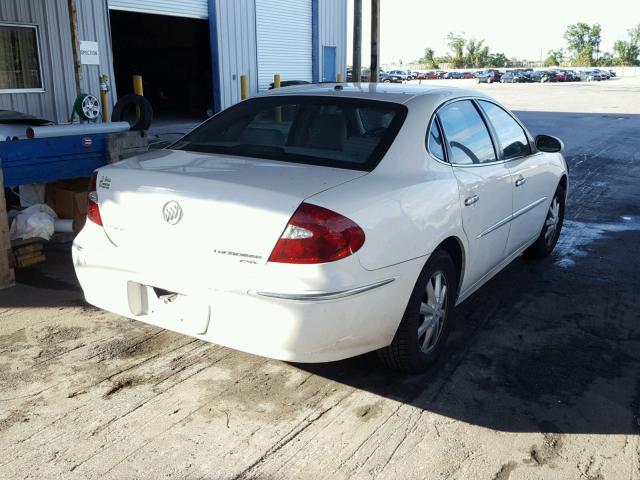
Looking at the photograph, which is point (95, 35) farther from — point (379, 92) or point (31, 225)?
point (379, 92)

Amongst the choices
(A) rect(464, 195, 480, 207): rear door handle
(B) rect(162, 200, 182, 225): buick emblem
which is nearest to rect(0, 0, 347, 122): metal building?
(B) rect(162, 200, 182, 225): buick emblem

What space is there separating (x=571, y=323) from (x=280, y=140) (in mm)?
2390

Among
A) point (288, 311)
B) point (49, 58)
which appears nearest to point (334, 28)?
point (49, 58)

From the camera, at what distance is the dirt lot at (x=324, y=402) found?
2824 mm

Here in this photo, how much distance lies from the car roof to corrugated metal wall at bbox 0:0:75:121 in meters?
8.15

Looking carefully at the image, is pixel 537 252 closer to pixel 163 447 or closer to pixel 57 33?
pixel 163 447

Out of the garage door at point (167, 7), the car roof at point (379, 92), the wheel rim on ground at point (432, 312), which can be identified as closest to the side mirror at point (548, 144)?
the car roof at point (379, 92)

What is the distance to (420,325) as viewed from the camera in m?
3.59

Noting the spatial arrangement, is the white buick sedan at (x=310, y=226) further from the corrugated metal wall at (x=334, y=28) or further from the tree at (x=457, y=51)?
the tree at (x=457, y=51)

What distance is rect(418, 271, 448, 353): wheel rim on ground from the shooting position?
3.57 meters

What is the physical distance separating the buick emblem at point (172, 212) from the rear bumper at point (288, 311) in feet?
1.04

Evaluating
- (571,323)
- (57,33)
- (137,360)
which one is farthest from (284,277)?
(57,33)

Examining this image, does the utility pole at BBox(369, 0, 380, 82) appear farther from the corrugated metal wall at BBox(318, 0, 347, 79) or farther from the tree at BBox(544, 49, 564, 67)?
the tree at BBox(544, 49, 564, 67)

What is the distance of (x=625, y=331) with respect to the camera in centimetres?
431
